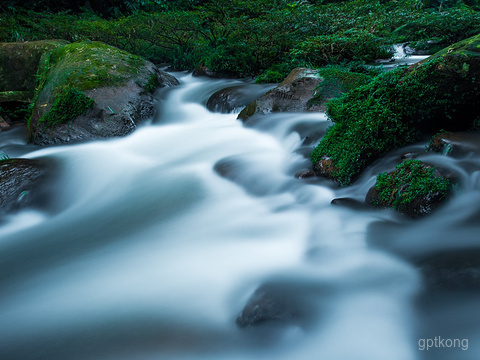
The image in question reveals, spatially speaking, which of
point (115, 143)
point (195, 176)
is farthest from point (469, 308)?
point (115, 143)

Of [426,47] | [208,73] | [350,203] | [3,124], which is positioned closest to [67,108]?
[3,124]

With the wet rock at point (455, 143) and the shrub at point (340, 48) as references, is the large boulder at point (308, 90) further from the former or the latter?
the shrub at point (340, 48)

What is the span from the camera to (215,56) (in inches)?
389

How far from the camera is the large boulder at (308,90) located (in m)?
5.73

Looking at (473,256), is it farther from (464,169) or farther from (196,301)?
(196,301)

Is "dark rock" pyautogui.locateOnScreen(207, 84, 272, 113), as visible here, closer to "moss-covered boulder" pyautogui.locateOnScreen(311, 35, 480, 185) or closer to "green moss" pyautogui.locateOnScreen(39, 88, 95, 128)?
"green moss" pyautogui.locateOnScreen(39, 88, 95, 128)

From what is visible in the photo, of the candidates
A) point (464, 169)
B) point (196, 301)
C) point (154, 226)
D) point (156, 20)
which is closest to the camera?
point (196, 301)

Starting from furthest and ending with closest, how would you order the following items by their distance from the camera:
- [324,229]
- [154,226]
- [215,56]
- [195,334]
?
[215,56]
[154,226]
[324,229]
[195,334]

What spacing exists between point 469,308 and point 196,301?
1937 mm

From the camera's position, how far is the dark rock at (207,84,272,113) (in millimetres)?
7246

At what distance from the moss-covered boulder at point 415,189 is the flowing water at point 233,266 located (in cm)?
10

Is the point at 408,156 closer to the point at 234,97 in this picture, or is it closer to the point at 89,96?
the point at 234,97

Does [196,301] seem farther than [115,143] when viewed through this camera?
No

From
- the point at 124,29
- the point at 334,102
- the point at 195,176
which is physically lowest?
the point at 195,176
